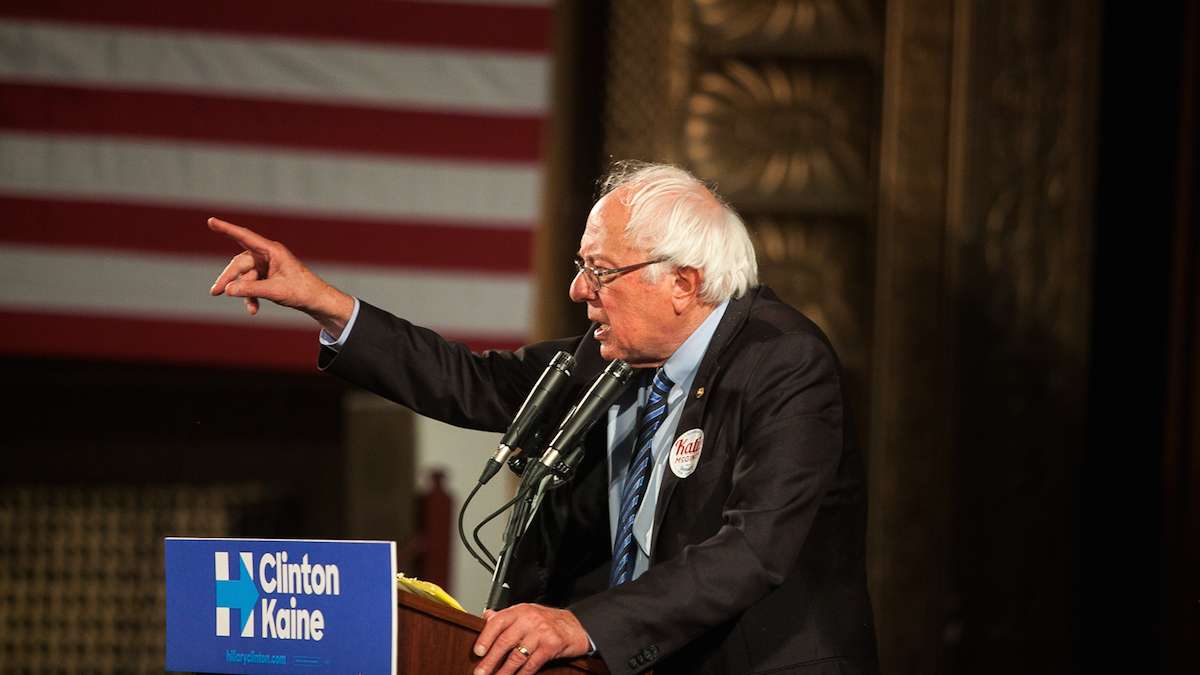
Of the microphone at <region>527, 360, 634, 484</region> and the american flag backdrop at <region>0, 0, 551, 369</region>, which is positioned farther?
the american flag backdrop at <region>0, 0, 551, 369</region>

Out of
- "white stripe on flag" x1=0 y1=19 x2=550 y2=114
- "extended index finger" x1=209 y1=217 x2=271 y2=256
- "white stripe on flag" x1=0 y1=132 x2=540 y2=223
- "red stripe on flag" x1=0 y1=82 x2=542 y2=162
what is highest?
"white stripe on flag" x1=0 y1=19 x2=550 y2=114

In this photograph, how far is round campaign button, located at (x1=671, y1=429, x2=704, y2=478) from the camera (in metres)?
1.83

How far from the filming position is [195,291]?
373cm

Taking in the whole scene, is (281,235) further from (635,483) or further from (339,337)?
(635,483)

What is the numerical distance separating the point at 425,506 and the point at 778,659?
219cm

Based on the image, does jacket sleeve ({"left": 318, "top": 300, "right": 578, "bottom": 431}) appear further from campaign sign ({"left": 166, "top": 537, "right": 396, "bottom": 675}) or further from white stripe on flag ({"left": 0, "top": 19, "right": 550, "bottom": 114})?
white stripe on flag ({"left": 0, "top": 19, "right": 550, "bottom": 114})

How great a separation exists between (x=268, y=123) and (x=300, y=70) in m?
0.16

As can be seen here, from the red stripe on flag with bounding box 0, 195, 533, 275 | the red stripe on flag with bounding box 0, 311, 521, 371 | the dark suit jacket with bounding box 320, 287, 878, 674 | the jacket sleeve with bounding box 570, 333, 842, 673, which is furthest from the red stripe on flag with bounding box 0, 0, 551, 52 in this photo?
the jacket sleeve with bounding box 570, 333, 842, 673

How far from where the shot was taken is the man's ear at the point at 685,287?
1.95m

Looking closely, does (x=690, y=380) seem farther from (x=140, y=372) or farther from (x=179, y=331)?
(x=140, y=372)

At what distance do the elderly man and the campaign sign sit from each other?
0.17 m

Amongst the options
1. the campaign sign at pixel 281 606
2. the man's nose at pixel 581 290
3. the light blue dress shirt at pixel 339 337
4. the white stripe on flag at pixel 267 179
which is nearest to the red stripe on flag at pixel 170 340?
the white stripe on flag at pixel 267 179

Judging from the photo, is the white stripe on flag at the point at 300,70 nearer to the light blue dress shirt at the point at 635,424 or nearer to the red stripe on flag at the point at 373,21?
the red stripe on flag at the point at 373,21

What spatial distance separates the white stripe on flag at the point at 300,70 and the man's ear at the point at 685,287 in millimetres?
1943
